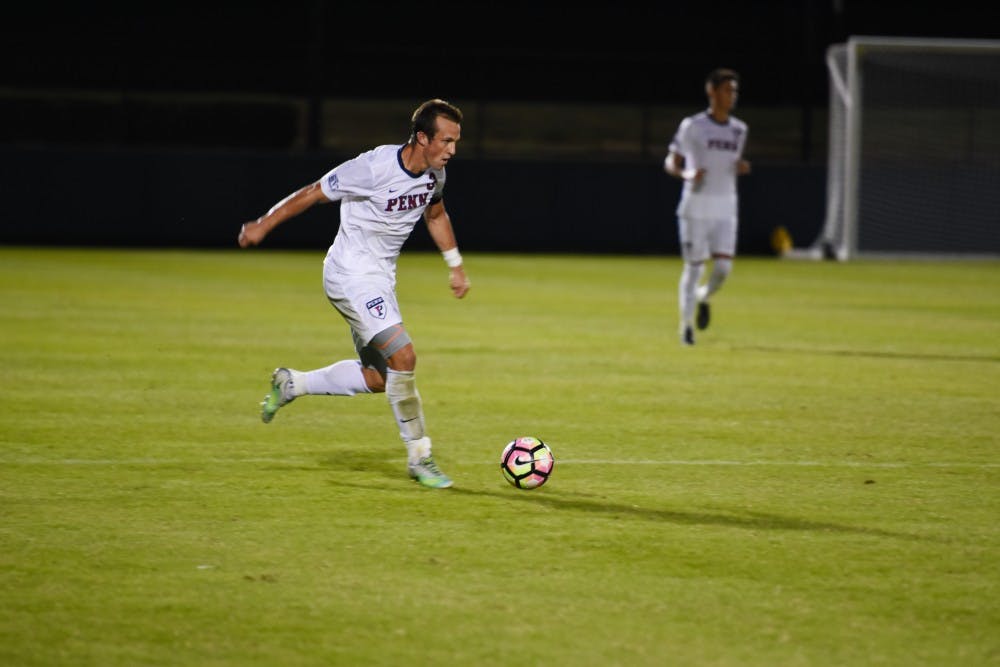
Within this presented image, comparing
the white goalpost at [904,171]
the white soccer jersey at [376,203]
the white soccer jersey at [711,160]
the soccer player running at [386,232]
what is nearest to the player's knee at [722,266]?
the white soccer jersey at [711,160]

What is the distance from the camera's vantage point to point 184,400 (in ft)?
34.7

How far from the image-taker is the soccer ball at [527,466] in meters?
7.47

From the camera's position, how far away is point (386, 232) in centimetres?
796

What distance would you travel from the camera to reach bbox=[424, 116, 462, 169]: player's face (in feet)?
24.7

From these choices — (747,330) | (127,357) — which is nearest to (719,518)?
(127,357)

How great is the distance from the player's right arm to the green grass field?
1.25 meters

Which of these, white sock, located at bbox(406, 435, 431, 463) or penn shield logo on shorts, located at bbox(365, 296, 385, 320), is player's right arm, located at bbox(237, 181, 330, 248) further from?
white sock, located at bbox(406, 435, 431, 463)

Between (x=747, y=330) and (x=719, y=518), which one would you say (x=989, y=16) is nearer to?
(x=747, y=330)

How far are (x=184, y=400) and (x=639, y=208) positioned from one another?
21.9 m

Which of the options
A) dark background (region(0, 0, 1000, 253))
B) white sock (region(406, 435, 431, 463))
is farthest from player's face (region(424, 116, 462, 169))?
dark background (region(0, 0, 1000, 253))

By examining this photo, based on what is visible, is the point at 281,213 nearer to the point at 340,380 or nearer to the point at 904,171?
the point at 340,380

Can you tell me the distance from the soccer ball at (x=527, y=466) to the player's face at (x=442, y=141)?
152cm

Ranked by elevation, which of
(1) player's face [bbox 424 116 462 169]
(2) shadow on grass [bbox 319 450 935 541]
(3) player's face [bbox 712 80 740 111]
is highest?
(3) player's face [bbox 712 80 740 111]

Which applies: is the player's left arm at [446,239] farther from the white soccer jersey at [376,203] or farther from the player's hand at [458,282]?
the white soccer jersey at [376,203]
